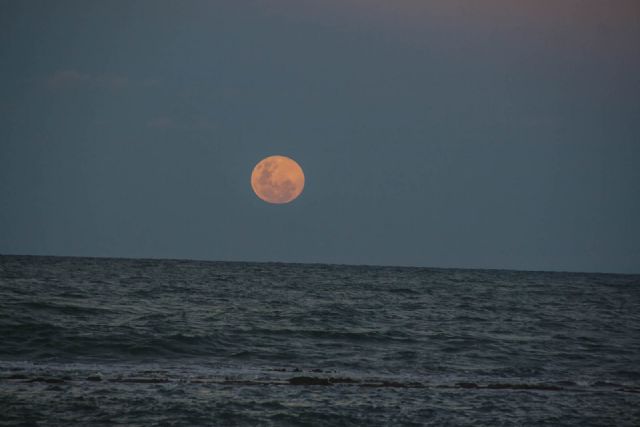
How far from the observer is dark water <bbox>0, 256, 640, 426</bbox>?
11.9 meters

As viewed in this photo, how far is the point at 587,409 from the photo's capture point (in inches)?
512

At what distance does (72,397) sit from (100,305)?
20.8 meters

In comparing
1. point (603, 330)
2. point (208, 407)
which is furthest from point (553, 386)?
point (603, 330)

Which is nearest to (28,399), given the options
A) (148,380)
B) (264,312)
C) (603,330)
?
(148,380)

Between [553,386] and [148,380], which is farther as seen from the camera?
[553,386]

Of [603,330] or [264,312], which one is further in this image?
[264,312]

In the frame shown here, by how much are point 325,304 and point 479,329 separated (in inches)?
521

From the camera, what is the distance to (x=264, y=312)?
106 feet

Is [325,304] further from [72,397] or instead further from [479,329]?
[72,397]

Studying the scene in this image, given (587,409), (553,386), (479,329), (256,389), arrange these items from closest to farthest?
1. (587,409)
2. (256,389)
3. (553,386)
4. (479,329)

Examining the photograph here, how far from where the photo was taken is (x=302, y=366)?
17.7 meters

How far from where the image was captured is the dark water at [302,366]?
39.1 feet

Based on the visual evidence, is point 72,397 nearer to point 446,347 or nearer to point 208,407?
point 208,407

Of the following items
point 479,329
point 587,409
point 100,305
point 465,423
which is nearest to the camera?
point 465,423
